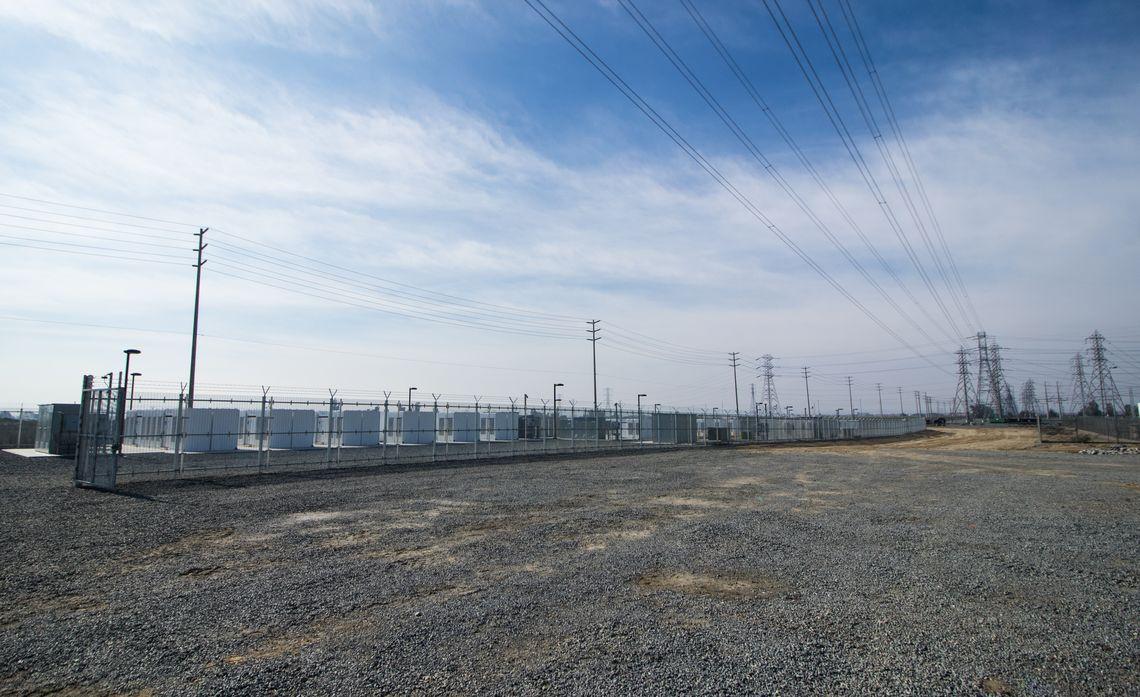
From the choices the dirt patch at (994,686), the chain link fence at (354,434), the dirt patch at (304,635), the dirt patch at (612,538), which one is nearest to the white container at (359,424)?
the chain link fence at (354,434)

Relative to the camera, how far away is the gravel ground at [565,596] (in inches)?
169

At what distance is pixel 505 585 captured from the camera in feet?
21.2

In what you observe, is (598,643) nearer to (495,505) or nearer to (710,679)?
(710,679)

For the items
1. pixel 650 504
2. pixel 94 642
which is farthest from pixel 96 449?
pixel 650 504

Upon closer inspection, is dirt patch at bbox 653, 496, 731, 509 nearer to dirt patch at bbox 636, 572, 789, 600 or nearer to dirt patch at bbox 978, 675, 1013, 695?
dirt patch at bbox 636, 572, 789, 600

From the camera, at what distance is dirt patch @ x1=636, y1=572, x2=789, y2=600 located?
616 centimetres

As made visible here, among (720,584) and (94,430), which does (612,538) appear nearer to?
(720,584)

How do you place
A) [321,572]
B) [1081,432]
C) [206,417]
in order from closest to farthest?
[321,572] → [206,417] → [1081,432]

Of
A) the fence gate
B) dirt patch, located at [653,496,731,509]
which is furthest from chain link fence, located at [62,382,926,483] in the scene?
dirt patch, located at [653,496,731,509]

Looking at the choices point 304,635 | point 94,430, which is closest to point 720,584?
point 304,635

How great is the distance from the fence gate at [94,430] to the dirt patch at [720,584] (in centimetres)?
1301

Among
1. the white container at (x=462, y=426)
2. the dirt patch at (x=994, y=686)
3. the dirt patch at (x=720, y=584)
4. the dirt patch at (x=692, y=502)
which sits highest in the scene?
the white container at (x=462, y=426)

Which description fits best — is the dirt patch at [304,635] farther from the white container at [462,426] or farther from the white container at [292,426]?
the white container at [462,426]

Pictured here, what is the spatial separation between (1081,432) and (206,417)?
54927 mm
